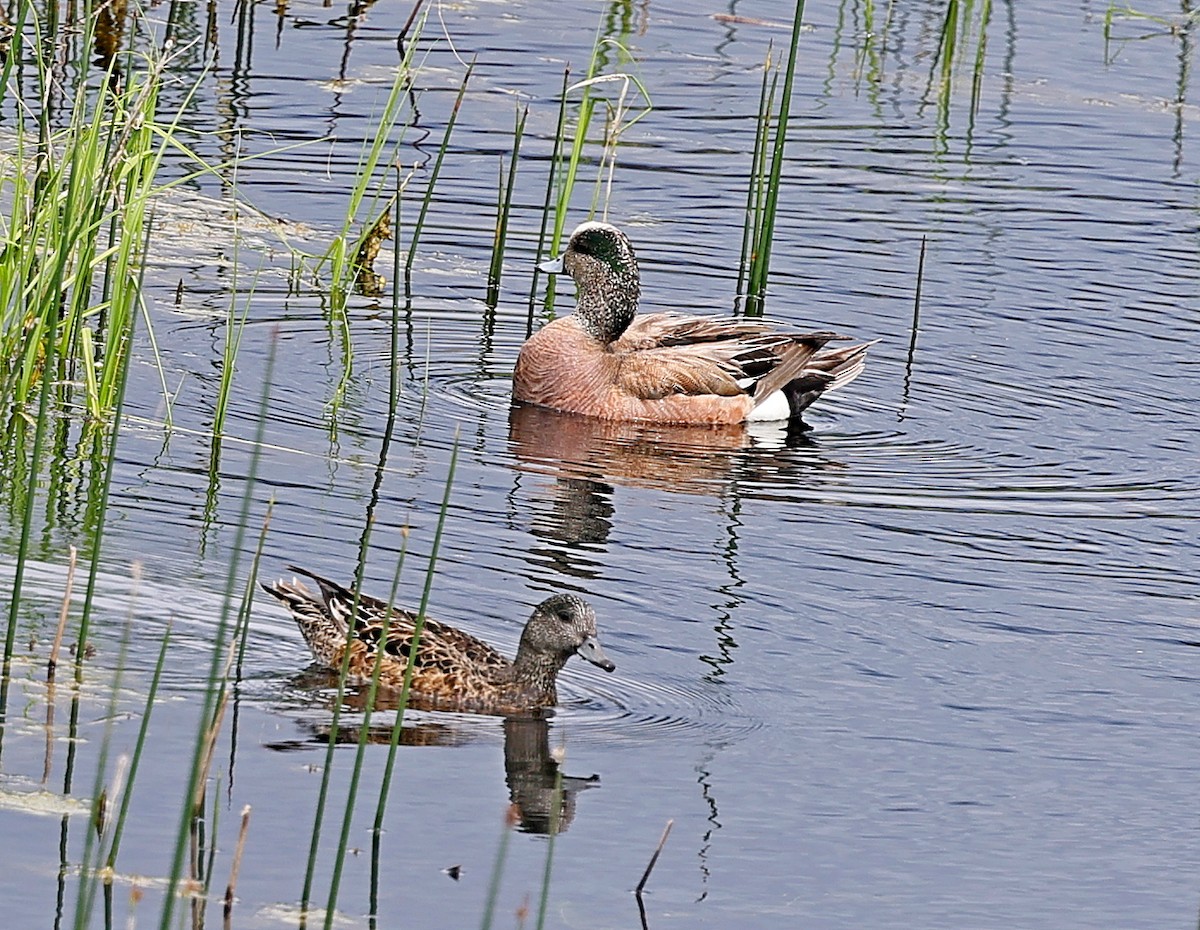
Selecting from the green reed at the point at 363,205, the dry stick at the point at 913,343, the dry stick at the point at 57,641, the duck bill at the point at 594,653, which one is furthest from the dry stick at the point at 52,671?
the dry stick at the point at 913,343

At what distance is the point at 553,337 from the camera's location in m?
11.7

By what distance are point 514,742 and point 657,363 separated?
4.88 m

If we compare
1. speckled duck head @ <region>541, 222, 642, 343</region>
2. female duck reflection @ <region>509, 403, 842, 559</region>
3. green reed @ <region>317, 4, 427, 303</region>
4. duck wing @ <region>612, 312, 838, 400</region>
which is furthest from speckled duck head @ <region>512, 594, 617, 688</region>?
speckled duck head @ <region>541, 222, 642, 343</region>

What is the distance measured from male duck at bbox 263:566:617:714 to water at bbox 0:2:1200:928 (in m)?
0.17

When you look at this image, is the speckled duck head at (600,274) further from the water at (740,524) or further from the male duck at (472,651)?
the male duck at (472,651)

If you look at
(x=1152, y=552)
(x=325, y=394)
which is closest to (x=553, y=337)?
(x=325, y=394)

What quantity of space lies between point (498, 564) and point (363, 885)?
3.01m

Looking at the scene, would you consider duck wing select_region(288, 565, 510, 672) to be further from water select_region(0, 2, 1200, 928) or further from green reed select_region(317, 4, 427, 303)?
green reed select_region(317, 4, 427, 303)

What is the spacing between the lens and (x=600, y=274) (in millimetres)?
11938

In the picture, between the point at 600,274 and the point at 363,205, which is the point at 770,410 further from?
the point at 363,205

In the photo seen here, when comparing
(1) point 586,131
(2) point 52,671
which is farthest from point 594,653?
(1) point 586,131

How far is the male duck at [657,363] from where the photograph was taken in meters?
11.6

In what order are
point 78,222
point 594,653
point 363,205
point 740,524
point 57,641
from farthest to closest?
point 363,205 → point 740,524 → point 78,222 → point 594,653 → point 57,641

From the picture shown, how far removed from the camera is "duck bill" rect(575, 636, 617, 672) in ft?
24.3
